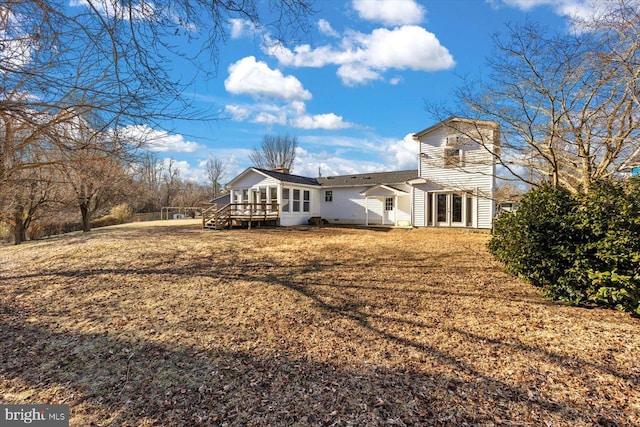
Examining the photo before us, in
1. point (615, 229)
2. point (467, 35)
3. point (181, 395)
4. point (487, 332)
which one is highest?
point (467, 35)

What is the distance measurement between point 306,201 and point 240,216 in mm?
5418

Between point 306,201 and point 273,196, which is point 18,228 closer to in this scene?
point 273,196

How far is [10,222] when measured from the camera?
1315 centimetres

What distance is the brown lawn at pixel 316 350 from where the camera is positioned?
250 cm

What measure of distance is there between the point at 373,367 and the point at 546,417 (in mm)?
1416

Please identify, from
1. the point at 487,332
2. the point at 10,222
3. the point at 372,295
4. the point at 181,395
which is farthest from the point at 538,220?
the point at 10,222

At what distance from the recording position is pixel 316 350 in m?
3.41

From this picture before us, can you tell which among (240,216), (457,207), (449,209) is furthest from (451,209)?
(240,216)

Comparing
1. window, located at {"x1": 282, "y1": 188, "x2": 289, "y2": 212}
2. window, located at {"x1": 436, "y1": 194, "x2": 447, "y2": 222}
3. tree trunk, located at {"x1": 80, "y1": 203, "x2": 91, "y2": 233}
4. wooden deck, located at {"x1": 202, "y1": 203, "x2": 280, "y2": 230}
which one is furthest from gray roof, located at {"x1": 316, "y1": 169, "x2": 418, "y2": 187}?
tree trunk, located at {"x1": 80, "y1": 203, "x2": 91, "y2": 233}

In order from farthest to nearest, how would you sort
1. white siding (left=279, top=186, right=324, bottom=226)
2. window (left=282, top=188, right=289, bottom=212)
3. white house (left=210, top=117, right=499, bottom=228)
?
window (left=282, top=188, right=289, bottom=212), white siding (left=279, top=186, right=324, bottom=226), white house (left=210, top=117, right=499, bottom=228)

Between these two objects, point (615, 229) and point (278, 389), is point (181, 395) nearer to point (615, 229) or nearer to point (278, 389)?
point (278, 389)

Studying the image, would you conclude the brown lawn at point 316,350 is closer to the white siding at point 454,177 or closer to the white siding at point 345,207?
the white siding at point 454,177

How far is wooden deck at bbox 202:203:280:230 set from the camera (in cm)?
1539

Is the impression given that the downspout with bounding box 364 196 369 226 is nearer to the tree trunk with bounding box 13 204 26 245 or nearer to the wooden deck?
the wooden deck
